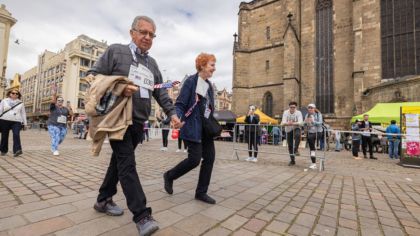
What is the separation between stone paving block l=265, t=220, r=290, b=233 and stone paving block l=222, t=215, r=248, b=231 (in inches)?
10.1

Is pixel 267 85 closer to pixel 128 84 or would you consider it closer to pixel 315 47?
pixel 315 47

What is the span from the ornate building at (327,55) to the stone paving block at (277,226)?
58.3 feet

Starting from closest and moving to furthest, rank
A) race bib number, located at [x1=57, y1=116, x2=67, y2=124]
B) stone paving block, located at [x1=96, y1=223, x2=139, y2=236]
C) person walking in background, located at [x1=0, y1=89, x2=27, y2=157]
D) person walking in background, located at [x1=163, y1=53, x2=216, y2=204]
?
stone paving block, located at [x1=96, y1=223, x2=139, y2=236] < person walking in background, located at [x1=163, y1=53, x2=216, y2=204] < person walking in background, located at [x1=0, y1=89, x2=27, y2=157] < race bib number, located at [x1=57, y1=116, x2=67, y2=124]

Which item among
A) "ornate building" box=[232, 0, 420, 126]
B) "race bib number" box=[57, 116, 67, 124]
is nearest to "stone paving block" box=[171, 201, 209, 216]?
"race bib number" box=[57, 116, 67, 124]

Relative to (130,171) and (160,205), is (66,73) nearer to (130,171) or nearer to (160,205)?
(160,205)

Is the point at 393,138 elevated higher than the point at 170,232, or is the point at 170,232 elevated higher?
the point at 393,138

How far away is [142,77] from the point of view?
97.9 inches

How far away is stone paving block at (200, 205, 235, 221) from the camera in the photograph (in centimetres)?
257

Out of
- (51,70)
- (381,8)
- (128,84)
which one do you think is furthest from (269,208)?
(51,70)

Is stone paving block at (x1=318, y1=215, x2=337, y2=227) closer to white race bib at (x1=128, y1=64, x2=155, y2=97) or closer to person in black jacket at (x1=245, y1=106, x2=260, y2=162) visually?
white race bib at (x1=128, y1=64, x2=155, y2=97)

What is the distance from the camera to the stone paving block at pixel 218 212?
2.57 meters

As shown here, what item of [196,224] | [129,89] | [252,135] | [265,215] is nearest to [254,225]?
[265,215]

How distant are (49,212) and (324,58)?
25.8 m

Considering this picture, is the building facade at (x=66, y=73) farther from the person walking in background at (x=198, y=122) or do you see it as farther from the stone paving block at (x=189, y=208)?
the stone paving block at (x=189, y=208)
